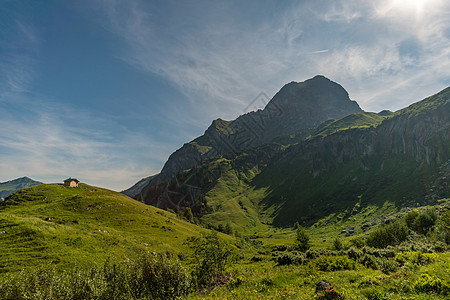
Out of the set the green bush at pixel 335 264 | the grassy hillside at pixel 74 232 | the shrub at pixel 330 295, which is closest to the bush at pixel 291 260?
the green bush at pixel 335 264

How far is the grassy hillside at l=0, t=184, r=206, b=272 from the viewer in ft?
123

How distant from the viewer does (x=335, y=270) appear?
25562mm

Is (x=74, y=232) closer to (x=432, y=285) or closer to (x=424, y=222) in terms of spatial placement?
(x=432, y=285)

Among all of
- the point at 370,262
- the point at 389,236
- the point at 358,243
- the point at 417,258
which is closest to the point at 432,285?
the point at 417,258

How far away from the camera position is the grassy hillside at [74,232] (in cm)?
3747

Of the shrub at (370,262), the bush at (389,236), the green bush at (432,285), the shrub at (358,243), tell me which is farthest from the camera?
the shrub at (358,243)

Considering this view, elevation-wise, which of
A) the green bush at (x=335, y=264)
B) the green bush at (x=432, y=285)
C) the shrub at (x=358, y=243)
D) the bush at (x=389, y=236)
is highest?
the green bush at (x=432, y=285)

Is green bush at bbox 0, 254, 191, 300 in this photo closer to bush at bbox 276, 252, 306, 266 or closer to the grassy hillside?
bush at bbox 276, 252, 306, 266

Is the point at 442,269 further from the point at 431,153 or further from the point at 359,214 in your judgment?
the point at 431,153

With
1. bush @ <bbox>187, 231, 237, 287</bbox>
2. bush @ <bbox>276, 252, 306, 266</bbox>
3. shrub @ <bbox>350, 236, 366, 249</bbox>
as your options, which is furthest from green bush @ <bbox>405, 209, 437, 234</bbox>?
bush @ <bbox>187, 231, 237, 287</bbox>

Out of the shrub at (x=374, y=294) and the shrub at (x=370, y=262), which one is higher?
→ the shrub at (x=374, y=294)

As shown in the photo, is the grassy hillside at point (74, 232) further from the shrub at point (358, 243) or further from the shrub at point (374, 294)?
the shrub at point (358, 243)

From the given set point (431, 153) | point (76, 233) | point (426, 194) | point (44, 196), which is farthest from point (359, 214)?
point (44, 196)

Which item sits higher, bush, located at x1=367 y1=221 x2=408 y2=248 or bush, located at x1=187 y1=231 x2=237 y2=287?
bush, located at x1=187 y1=231 x2=237 y2=287
